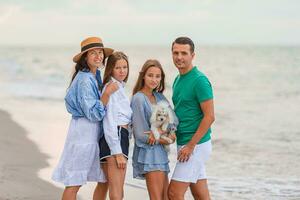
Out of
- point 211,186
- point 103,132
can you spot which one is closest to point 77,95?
point 103,132

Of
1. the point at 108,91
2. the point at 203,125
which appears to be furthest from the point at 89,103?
the point at 203,125

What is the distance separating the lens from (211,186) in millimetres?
8375

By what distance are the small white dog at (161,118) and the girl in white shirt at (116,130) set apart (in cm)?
21

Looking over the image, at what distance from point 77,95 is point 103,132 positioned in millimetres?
371

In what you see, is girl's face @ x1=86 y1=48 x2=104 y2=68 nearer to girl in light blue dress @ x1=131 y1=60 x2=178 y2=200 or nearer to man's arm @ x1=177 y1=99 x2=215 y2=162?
girl in light blue dress @ x1=131 y1=60 x2=178 y2=200

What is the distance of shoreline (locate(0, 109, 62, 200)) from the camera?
7.12 meters

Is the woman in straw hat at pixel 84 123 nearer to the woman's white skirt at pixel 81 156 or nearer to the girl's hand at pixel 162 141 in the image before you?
the woman's white skirt at pixel 81 156

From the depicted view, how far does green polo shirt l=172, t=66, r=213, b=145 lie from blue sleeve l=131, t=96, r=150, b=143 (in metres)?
0.27

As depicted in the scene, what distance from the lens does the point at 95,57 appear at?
17.5ft

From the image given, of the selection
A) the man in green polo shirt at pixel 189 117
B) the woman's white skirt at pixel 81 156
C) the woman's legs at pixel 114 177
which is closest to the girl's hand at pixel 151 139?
the man in green polo shirt at pixel 189 117

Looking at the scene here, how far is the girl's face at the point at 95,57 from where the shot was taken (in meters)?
5.32

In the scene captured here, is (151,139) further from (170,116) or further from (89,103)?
(89,103)

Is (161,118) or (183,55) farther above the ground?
(183,55)

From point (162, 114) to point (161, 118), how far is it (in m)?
0.03
